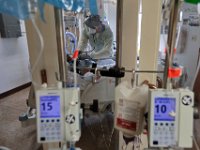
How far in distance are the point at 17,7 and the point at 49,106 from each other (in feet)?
1.15

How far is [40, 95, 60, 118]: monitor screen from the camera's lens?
65 cm

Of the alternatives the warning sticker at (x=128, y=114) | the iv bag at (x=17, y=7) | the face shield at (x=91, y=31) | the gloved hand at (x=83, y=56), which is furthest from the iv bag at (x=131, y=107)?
the face shield at (x=91, y=31)

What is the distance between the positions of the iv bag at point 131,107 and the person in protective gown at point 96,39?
0.82m

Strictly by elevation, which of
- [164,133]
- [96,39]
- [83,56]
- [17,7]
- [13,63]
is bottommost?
[13,63]

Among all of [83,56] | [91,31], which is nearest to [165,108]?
[83,56]

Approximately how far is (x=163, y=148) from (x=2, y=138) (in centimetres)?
208

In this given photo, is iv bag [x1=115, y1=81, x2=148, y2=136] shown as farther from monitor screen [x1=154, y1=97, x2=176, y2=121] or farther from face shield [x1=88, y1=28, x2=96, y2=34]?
face shield [x1=88, y1=28, x2=96, y2=34]

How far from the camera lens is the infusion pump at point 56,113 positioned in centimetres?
65

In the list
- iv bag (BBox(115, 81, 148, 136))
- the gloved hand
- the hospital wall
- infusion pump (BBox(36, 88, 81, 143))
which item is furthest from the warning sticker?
the hospital wall

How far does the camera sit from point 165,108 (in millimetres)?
626

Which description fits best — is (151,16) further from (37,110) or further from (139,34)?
(37,110)

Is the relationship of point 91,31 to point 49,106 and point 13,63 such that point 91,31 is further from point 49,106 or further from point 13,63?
point 13,63

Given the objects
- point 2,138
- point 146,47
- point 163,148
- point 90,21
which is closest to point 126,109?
point 163,148

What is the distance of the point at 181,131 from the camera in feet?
2.08
